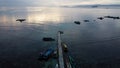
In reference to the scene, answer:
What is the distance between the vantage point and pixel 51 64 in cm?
4397

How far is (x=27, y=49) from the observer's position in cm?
5541

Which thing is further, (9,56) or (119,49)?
(119,49)

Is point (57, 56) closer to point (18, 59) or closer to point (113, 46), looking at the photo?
point (18, 59)

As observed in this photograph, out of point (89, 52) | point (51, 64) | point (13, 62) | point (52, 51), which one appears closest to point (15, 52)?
point (13, 62)

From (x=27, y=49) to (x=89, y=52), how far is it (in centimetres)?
1683

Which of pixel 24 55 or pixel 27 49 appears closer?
→ pixel 24 55

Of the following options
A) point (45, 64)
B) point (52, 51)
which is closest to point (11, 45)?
point (52, 51)

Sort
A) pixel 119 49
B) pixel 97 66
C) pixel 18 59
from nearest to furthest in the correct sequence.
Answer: pixel 97 66, pixel 18 59, pixel 119 49

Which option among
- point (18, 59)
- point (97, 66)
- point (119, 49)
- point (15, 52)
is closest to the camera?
point (97, 66)

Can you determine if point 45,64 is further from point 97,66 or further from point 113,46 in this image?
point 113,46

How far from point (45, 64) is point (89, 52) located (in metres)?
14.6

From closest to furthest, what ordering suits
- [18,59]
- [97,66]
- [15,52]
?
[97,66], [18,59], [15,52]

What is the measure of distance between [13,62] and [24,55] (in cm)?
482

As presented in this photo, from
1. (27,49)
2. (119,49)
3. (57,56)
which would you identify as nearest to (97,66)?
(57,56)
